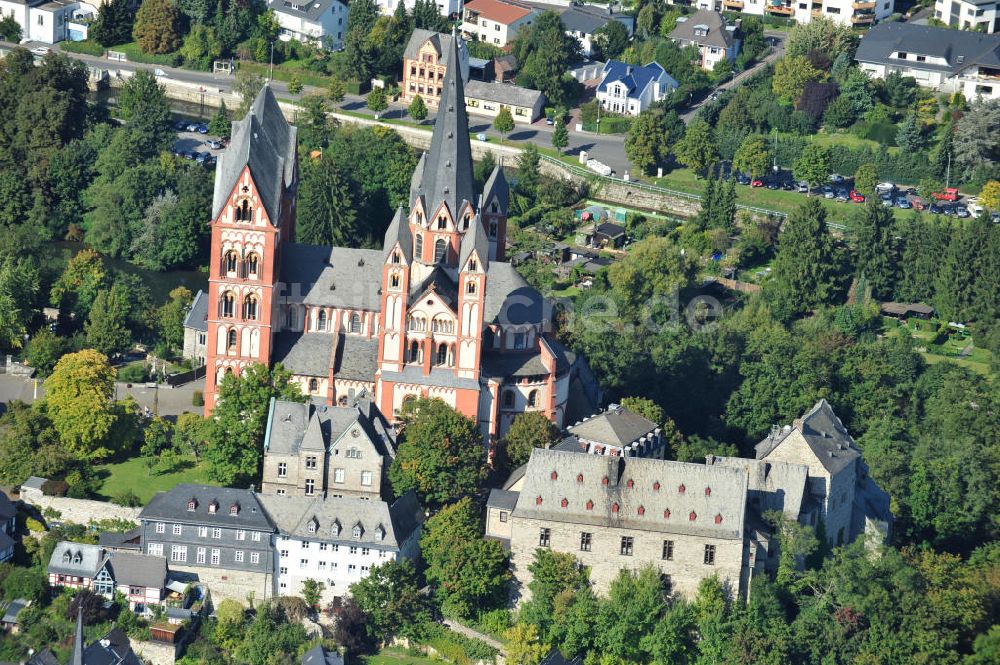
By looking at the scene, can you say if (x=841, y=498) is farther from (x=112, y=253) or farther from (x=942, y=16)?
(x=942, y=16)

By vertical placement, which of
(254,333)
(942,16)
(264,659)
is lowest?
(264,659)

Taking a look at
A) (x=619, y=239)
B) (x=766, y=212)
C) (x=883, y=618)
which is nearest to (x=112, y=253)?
(x=619, y=239)

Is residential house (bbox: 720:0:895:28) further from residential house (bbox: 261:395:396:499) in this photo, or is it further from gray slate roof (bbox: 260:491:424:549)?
gray slate roof (bbox: 260:491:424:549)

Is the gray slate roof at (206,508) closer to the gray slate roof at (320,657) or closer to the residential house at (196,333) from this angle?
the gray slate roof at (320,657)

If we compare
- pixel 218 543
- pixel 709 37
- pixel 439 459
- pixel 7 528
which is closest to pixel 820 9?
pixel 709 37

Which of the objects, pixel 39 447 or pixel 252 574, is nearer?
pixel 252 574
